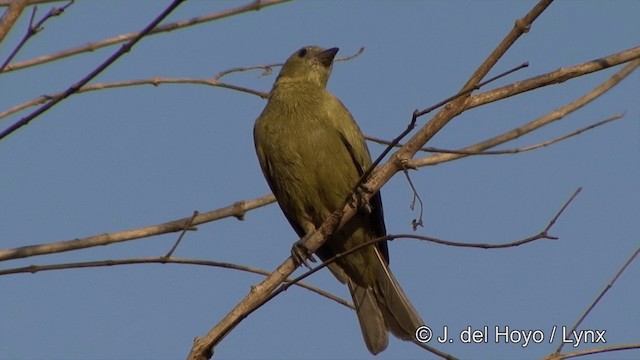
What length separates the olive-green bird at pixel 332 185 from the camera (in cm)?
487

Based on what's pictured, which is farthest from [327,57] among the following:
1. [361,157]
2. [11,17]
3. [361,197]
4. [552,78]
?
[11,17]

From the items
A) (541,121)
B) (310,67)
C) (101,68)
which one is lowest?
(101,68)

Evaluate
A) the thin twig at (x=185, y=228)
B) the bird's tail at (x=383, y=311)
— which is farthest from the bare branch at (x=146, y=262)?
the bird's tail at (x=383, y=311)

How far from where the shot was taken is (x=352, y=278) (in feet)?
17.3

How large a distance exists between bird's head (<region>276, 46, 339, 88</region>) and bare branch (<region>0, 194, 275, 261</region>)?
4.53ft

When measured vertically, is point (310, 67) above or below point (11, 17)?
above

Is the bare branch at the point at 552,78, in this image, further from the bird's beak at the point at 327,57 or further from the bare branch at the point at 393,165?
the bird's beak at the point at 327,57

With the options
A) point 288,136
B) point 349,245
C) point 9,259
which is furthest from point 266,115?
point 9,259

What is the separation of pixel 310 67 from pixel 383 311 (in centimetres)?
162

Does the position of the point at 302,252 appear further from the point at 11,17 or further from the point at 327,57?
the point at 11,17

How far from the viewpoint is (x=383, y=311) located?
507cm

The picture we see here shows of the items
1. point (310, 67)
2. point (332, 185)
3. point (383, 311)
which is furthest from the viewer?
point (310, 67)

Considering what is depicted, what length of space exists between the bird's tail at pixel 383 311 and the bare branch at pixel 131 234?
102 centimetres

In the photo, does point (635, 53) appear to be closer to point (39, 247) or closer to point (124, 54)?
point (124, 54)
